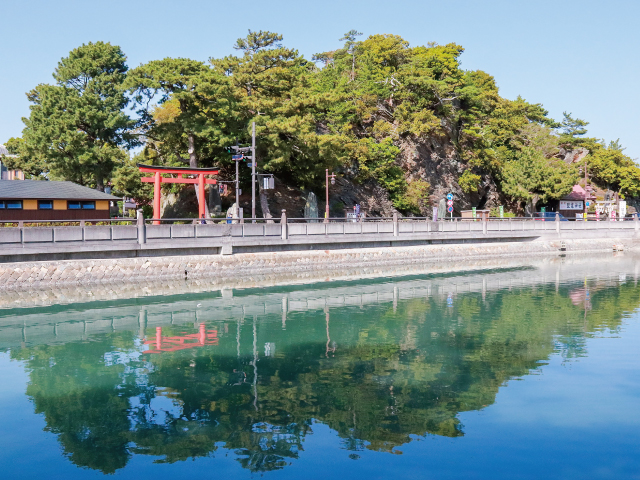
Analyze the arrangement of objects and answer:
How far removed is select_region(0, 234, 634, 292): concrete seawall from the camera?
26562 mm

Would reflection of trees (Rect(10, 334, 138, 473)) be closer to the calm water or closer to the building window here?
the calm water

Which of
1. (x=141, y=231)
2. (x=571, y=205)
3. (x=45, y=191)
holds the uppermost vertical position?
(x=45, y=191)

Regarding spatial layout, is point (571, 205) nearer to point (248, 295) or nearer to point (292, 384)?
point (248, 295)

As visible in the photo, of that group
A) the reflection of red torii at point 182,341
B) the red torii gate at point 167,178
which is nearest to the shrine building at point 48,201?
the red torii gate at point 167,178

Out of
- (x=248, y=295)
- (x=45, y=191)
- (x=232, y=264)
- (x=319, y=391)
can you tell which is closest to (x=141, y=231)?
(x=232, y=264)

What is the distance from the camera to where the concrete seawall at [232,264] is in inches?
1046

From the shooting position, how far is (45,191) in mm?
36531

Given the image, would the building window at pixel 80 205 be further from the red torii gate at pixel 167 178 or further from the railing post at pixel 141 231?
the railing post at pixel 141 231

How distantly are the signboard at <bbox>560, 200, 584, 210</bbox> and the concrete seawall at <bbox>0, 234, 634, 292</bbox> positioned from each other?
73.0ft

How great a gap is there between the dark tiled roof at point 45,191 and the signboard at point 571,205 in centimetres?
5105

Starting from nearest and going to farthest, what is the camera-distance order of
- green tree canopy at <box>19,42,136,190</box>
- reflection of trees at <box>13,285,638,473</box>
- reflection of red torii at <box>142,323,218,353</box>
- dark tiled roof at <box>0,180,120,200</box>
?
1. reflection of trees at <box>13,285,638,473</box>
2. reflection of red torii at <box>142,323,218,353</box>
3. dark tiled roof at <box>0,180,120,200</box>
4. green tree canopy at <box>19,42,136,190</box>

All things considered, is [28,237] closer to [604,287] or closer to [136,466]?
[136,466]

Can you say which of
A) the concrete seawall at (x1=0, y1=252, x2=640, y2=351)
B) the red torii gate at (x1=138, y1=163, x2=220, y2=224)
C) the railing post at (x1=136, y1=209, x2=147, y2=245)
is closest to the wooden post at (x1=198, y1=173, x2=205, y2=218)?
the red torii gate at (x1=138, y1=163, x2=220, y2=224)

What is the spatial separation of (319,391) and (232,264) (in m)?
A: 19.4
